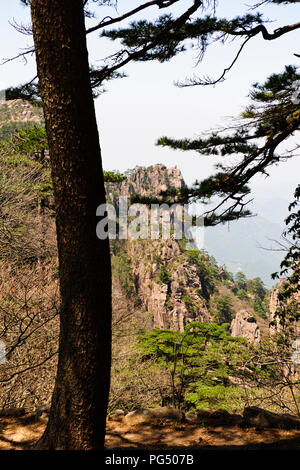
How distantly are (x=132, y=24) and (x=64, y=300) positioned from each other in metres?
2.51

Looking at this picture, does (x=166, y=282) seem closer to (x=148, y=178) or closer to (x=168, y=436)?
(x=148, y=178)

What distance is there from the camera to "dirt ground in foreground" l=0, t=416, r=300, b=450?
2652 millimetres

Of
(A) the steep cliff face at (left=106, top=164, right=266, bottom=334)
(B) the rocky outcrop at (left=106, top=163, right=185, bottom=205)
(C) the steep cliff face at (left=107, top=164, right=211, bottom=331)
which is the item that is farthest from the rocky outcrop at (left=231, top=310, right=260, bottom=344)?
(B) the rocky outcrop at (left=106, top=163, right=185, bottom=205)

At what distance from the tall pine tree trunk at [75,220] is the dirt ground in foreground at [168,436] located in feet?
4.68

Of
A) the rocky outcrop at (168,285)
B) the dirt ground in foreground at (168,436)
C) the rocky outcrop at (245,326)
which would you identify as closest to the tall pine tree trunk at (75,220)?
the dirt ground in foreground at (168,436)

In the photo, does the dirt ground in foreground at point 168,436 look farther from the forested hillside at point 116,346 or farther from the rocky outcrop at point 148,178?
the rocky outcrop at point 148,178

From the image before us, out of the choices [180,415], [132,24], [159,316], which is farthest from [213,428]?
[159,316]

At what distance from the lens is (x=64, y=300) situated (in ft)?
5.17

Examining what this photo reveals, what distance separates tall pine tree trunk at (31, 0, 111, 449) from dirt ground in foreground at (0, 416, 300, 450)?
143 cm

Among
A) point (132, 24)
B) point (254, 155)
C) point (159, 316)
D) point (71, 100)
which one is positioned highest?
point (132, 24)

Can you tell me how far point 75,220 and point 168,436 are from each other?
89.2 inches

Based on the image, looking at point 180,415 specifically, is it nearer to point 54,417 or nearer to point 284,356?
point 284,356

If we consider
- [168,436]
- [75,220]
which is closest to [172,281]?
[168,436]

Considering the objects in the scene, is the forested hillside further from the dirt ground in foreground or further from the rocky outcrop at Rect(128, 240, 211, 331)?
the rocky outcrop at Rect(128, 240, 211, 331)
